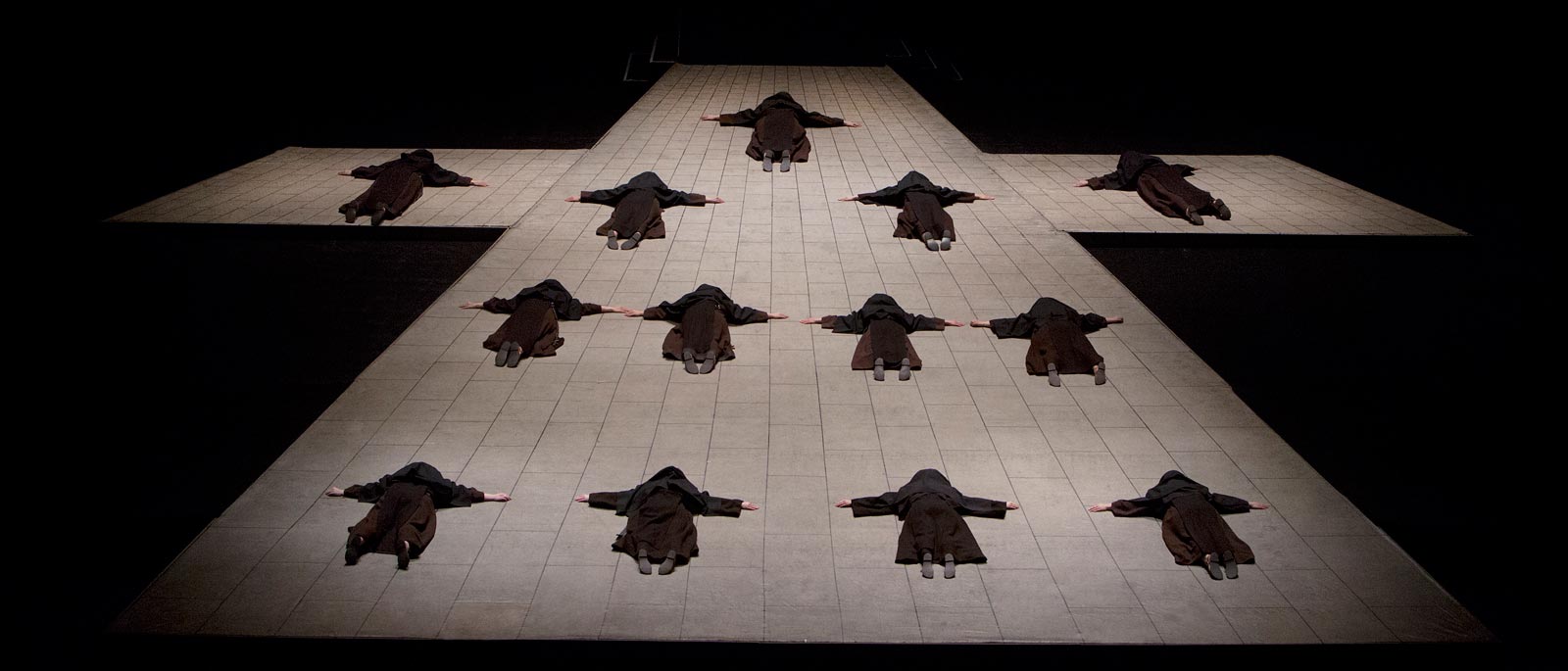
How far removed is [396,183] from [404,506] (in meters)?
5.78

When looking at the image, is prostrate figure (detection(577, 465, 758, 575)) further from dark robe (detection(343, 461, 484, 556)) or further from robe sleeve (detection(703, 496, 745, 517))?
dark robe (detection(343, 461, 484, 556))

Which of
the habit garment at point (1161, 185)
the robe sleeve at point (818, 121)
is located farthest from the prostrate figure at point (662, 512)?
the robe sleeve at point (818, 121)

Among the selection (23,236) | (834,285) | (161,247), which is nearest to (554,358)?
(834,285)

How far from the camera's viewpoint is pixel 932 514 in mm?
4727

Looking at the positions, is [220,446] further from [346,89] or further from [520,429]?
[346,89]

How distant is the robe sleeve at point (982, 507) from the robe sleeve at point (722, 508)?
3.17 ft

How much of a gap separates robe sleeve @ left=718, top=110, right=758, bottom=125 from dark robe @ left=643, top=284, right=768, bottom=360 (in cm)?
567

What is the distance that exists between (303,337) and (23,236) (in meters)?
3.36

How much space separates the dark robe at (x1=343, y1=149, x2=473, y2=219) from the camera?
9.45 metres

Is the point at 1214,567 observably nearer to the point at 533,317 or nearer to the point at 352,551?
the point at 352,551

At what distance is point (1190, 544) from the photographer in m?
4.64

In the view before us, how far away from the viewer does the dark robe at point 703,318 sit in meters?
6.69

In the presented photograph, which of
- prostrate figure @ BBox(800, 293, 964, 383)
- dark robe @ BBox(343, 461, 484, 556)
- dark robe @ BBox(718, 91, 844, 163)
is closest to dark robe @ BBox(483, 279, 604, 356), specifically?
prostrate figure @ BBox(800, 293, 964, 383)

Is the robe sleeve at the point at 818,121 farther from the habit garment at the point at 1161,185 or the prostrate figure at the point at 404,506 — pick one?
the prostrate figure at the point at 404,506
